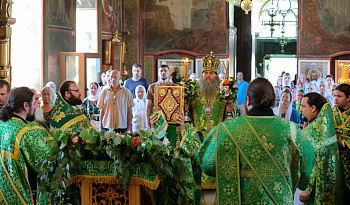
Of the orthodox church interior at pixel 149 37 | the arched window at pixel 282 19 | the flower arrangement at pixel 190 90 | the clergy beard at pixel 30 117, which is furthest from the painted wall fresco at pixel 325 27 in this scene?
the clergy beard at pixel 30 117

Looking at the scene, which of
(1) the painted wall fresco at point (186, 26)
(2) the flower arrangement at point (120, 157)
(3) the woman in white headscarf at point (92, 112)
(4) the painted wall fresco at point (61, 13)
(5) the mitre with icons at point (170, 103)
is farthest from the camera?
(1) the painted wall fresco at point (186, 26)

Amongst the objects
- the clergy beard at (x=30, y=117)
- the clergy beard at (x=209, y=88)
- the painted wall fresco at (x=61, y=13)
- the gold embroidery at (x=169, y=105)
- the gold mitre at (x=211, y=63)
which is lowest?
the clergy beard at (x=30, y=117)

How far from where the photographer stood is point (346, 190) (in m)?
5.28

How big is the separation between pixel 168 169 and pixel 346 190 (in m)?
2.59

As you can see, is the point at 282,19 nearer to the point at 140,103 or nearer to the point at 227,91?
the point at 140,103

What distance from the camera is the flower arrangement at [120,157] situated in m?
3.51

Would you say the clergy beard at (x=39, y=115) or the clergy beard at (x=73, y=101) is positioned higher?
the clergy beard at (x=73, y=101)

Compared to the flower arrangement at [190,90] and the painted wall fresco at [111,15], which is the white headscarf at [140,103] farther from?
the painted wall fresco at [111,15]

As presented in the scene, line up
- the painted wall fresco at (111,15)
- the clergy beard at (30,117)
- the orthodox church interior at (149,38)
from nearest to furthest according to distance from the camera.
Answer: the clergy beard at (30,117), the orthodox church interior at (149,38), the painted wall fresco at (111,15)

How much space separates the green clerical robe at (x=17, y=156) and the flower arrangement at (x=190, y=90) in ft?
9.34

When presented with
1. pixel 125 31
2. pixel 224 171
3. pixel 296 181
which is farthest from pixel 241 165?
pixel 125 31

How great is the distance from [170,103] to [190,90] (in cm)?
238

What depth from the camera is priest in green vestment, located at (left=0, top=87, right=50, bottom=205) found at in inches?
168

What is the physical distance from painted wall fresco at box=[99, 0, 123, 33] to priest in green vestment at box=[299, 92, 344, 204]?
1277 cm
